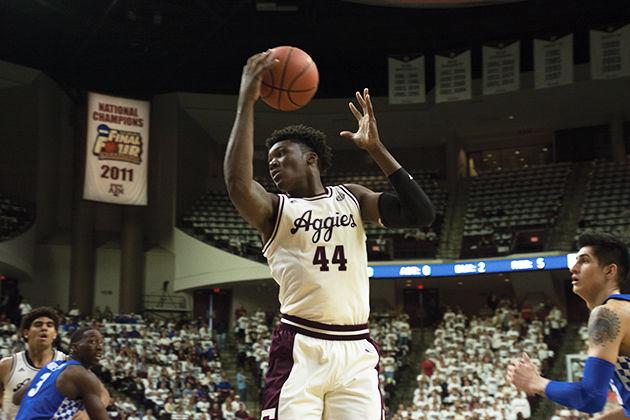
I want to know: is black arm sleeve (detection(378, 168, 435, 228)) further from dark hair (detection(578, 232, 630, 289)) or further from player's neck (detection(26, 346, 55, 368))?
player's neck (detection(26, 346, 55, 368))

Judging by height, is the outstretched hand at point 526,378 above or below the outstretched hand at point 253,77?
below

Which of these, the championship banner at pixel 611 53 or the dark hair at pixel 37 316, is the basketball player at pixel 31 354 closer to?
the dark hair at pixel 37 316

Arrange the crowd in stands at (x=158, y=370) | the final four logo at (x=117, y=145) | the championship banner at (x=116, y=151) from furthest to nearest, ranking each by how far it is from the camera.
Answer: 1. the final four logo at (x=117, y=145)
2. the championship banner at (x=116, y=151)
3. the crowd in stands at (x=158, y=370)

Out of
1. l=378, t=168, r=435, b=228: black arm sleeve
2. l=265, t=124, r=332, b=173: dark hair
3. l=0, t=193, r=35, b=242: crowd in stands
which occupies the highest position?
l=0, t=193, r=35, b=242: crowd in stands

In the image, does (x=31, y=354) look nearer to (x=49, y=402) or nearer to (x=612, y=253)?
(x=49, y=402)

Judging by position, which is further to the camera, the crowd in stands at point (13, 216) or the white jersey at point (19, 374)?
the crowd in stands at point (13, 216)

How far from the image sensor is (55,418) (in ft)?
17.7

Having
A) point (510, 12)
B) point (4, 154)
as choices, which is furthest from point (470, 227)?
point (4, 154)

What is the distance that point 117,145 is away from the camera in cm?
2498

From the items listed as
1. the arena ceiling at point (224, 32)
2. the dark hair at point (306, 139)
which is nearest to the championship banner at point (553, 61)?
the arena ceiling at point (224, 32)

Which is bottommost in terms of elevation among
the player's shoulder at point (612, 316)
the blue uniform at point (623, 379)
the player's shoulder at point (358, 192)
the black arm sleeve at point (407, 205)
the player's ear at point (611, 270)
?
the blue uniform at point (623, 379)

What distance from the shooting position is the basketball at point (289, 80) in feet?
13.8

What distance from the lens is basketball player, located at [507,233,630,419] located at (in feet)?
12.2

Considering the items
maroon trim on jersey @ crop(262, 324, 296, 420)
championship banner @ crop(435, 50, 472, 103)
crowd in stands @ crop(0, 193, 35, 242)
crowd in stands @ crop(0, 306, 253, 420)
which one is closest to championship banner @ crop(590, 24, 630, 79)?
championship banner @ crop(435, 50, 472, 103)
